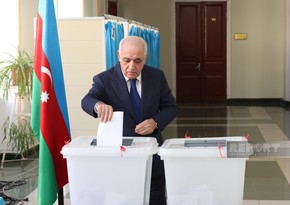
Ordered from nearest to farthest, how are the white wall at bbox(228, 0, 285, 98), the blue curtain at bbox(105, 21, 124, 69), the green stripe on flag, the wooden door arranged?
the green stripe on flag
the blue curtain at bbox(105, 21, 124, 69)
the white wall at bbox(228, 0, 285, 98)
the wooden door

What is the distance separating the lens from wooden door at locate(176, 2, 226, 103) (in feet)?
49.6

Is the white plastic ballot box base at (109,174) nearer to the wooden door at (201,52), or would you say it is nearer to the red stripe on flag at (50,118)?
the red stripe on flag at (50,118)

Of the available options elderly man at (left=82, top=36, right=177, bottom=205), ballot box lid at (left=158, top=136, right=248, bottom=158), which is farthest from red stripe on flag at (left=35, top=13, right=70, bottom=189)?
ballot box lid at (left=158, top=136, right=248, bottom=158)

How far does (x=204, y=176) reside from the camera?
2.05 meters

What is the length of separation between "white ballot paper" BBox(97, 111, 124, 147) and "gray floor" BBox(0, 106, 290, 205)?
54 centimetres

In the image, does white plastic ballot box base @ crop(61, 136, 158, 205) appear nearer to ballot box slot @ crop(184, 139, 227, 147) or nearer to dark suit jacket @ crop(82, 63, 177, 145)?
ballot box slot @ crop(184, 139, 227, 147)

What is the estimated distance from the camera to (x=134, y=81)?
2.77 metres

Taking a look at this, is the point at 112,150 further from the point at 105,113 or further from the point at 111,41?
the point at 111,41

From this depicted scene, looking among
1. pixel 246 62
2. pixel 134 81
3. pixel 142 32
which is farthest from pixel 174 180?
pixel 246 62

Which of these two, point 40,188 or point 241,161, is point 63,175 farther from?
point 241,161

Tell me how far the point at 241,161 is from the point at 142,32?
577cm

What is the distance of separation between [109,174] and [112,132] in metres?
0.17

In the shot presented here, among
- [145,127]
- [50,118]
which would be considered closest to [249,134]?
[50,118]

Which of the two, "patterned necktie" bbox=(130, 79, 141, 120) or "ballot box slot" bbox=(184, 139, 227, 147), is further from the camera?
"patterned necktie" bbox=(130, 79, 141, 120)
